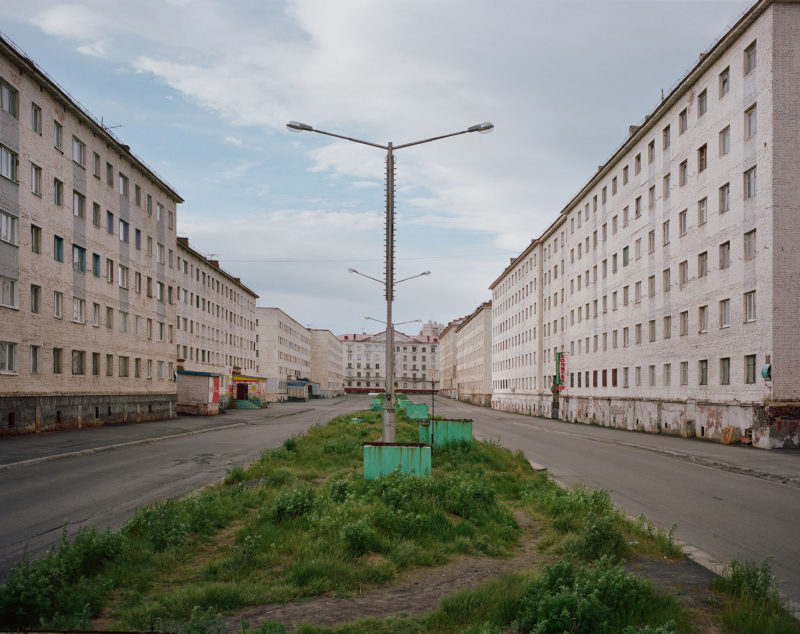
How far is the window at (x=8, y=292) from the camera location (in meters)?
27.5

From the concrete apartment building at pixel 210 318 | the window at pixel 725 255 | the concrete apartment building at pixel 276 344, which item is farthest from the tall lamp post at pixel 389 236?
the concrete apartment building at pixel 276 344

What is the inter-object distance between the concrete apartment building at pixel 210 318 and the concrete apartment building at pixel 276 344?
11.7 meters

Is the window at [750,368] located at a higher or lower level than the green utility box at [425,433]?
higher

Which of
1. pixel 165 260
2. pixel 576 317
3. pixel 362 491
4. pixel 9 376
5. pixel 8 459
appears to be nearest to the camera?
pixel 362 491

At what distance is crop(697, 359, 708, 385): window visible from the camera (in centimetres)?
3180

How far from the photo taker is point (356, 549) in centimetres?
649

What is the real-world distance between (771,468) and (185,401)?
42679 millimetres

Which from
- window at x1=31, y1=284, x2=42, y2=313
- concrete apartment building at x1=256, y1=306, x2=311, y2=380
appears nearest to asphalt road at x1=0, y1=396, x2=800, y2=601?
window at x1=31, y1=284, x2=42, y2=313

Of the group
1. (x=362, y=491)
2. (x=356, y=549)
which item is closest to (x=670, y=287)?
(x=362, y=491)

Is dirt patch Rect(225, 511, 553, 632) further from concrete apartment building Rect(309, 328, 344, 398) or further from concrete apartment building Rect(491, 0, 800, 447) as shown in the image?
concrete apartment building Rect(309, 328, 344, 398)

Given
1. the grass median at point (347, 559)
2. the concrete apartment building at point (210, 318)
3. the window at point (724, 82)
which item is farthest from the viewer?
the concrete apartment building at point (210, 318)

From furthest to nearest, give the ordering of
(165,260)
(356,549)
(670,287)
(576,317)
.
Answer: (576,317)
(165,260)
(670,287)
(356,549)

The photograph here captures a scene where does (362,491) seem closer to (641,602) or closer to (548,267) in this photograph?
(641,602)

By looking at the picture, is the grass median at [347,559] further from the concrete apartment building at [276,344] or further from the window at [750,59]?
the concrete apartment building at [276,344]
